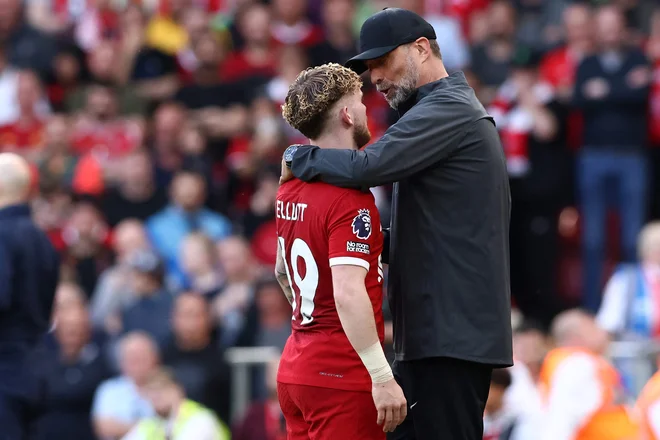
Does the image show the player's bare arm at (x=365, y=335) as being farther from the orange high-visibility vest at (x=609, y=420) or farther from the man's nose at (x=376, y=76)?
the orange high-visibility vest at (x=609, y=420)

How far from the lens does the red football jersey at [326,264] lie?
4.38 m

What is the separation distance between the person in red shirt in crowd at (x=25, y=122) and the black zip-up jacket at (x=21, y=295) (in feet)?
16.8

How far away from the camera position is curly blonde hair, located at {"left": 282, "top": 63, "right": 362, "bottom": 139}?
14.7ft

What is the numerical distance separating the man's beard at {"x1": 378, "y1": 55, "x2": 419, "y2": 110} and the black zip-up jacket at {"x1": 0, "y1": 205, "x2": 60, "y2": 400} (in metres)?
3.11

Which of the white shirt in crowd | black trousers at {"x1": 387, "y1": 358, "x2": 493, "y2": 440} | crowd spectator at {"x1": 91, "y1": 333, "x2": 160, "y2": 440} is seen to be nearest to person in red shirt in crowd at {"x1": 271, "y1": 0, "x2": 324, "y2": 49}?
crowd spectator at {"x1": 91, "y1": 333, "x2": 160, "y2": 440}

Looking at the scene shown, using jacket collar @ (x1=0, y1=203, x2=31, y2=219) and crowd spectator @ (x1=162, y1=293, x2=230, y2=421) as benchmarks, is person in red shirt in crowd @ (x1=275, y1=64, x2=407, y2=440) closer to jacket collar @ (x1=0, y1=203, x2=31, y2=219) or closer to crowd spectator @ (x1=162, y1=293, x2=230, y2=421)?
jacket collar @ (x1=0, y1=203, x2=31, y2=219)

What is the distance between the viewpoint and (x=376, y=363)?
4328mm

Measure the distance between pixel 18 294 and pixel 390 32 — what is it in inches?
131

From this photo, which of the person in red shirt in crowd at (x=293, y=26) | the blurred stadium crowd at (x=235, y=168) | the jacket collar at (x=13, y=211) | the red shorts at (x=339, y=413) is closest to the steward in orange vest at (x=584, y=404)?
the blurred stadium crowd at (x=235, y=168)

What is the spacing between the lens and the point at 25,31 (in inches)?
515

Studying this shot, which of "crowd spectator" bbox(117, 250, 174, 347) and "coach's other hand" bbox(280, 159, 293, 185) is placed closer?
"coach's other hand" bbox(280, 159, 293, 185)

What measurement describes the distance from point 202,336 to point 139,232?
161cm

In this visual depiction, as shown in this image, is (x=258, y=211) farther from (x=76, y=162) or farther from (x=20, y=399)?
(x=20, y=399)

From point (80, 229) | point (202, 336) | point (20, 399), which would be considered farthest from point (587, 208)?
point (20, 399)
